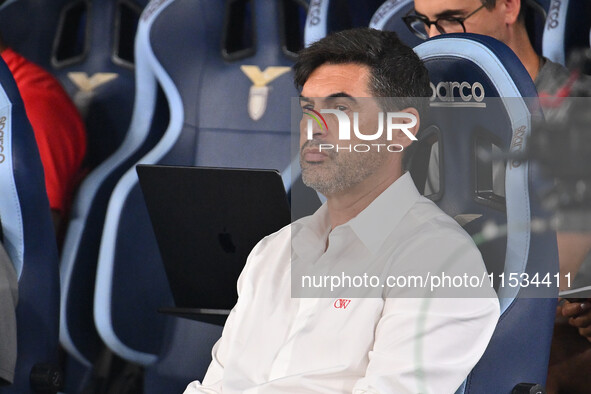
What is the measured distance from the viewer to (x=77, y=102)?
2434 millimetres

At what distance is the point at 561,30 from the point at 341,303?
0.86 m

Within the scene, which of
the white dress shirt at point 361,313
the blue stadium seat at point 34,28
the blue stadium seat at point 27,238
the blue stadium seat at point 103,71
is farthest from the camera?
the blue stadium seat at point 34,28

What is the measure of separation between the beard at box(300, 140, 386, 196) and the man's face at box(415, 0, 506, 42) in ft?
1.62

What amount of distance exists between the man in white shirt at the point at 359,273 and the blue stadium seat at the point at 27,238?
41 centimetres

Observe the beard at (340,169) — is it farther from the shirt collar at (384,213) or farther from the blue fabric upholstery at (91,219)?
the blue fabric upholstery at (91,219)

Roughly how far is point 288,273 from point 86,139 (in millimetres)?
1157

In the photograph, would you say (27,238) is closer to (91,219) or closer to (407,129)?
(91,219)

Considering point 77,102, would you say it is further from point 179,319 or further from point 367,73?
point 367,73

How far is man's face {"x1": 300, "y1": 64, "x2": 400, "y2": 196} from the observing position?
4.35ft

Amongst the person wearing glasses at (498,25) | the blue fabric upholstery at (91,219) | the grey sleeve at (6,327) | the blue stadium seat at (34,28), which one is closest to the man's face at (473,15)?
the person wearing glasses at (498,25)

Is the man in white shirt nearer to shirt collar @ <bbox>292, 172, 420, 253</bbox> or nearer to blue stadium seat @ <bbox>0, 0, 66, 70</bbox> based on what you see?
shirt collar @ <bbox>292, 172, 420, 253</bbox>

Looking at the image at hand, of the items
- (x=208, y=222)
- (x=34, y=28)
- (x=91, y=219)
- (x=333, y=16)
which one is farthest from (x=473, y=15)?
(x=34, y=28)

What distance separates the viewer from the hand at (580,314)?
4.76ft

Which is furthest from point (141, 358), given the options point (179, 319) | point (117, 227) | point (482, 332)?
point (482, 332)
